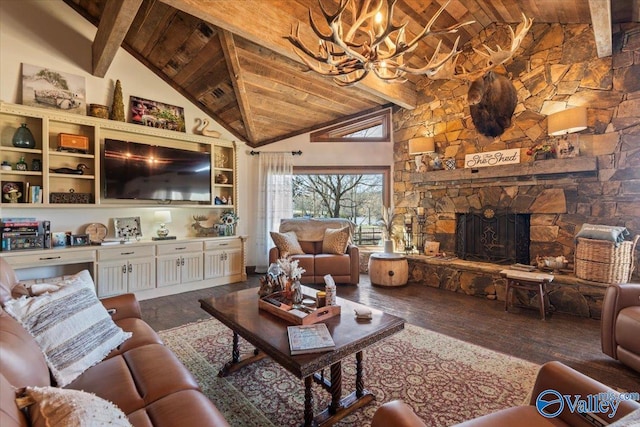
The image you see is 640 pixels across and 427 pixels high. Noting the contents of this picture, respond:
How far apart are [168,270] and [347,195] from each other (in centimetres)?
327

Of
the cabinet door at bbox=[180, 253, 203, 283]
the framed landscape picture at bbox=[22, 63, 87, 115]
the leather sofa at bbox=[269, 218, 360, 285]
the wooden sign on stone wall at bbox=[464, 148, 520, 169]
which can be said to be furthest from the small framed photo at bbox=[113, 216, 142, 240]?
the wooden sign on stone wall at bbox=[464, 148, 520, 169]

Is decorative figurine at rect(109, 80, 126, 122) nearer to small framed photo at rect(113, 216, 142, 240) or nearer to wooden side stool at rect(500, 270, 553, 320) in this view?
small framed photo at rect(113, 216, 142, 240)

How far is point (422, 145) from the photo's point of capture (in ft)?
15.3

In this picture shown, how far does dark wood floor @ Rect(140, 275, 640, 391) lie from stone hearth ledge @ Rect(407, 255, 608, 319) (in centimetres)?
13

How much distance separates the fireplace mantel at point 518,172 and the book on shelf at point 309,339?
3485 mm

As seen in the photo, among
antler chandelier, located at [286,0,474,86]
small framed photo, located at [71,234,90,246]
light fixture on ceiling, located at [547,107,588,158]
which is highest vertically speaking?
antler chandelier, located at [286,0,474,86]

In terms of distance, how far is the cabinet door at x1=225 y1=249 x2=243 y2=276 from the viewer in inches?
189

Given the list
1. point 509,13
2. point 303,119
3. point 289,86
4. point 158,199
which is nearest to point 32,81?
point 158,199

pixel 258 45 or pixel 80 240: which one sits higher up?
pixel 258 45

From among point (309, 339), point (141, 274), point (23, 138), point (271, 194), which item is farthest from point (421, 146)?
point (23, 138)

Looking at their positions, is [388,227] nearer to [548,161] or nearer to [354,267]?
[354,267]

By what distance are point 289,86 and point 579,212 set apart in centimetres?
403

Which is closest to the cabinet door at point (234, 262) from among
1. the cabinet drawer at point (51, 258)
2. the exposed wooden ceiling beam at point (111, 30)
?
the cabinet drawer at point (51, 258)

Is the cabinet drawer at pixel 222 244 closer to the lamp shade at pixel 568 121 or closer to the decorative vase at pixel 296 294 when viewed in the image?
the decorative vase at pixel 296 294
